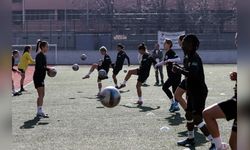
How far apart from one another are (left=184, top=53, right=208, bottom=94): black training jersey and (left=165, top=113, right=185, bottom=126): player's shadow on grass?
3.34m

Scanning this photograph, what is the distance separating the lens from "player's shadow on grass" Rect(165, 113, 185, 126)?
11695mm

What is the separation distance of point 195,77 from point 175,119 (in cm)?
432

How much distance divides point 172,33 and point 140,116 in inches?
1638

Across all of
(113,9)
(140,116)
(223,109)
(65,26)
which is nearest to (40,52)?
(140,116)

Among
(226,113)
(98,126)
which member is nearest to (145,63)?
(98,126)

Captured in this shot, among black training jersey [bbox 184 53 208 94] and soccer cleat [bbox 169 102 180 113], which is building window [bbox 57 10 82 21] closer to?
soccer cleat [bbox 169 102 180 113]

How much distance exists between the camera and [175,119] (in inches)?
488

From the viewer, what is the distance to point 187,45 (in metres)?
8.19

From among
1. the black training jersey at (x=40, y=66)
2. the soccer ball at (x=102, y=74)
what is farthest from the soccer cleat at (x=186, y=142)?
the soccer ball at (x=102, y=74)

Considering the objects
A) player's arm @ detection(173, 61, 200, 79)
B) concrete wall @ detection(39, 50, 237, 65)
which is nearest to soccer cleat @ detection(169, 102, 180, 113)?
player's arm @ detection(173, 61, 200, 79)

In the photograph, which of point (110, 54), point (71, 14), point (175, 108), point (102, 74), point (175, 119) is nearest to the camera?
point (175, 119)

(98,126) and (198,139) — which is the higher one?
(198,139)

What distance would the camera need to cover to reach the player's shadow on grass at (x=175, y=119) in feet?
38.4

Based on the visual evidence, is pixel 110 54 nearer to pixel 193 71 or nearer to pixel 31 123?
pixel 31 123
